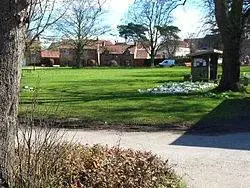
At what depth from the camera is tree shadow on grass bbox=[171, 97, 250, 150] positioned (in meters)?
12.2

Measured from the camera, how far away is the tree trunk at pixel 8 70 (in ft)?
19.6

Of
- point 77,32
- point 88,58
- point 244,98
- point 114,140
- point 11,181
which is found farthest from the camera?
point 88,58

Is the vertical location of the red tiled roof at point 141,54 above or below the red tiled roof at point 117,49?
below

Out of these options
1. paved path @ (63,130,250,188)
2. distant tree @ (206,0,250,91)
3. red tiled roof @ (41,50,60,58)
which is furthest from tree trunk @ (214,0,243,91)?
red tiled roof @ (41,50,60,58)

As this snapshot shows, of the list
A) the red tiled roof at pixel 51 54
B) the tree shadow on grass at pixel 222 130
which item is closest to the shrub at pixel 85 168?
the tree shadow on grass at pixel 222 130

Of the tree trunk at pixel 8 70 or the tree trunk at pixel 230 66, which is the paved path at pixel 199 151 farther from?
the tree trunk at pixel 230 66

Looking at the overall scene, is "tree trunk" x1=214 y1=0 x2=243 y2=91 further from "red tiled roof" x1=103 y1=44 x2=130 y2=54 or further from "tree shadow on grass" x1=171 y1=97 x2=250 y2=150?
"red tiled roof" x1=103 y1=44 x2=130 y2=54

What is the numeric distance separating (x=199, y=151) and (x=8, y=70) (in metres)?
6.15

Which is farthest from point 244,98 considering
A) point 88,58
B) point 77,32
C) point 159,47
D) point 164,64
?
point 88,58

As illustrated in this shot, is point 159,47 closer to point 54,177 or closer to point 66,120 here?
point 66,120

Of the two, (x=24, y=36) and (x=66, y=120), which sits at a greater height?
(x=24, y=36)

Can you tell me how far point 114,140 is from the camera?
41.5 feet

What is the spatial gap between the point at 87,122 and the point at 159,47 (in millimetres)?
99726

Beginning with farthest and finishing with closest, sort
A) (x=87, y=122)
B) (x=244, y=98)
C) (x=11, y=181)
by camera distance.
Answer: (x=244, y=98), (x=87, y=122), (x=11, y=181)
